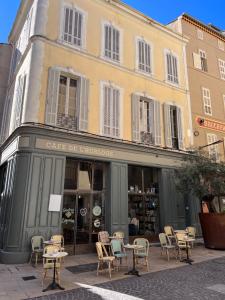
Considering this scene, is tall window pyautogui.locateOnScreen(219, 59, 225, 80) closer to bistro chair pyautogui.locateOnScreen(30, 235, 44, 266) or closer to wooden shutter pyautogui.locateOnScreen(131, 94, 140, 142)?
wooden shutter pyautogui.locateOnScreen(131, 94, 140, 142)

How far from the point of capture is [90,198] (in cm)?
952

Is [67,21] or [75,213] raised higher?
[67,21]

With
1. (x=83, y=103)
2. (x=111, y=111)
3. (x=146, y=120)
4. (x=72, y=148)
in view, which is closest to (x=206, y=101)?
(x=146, y=120)

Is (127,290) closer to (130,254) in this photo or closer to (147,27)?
(130,254)

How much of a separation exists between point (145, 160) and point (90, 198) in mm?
3121

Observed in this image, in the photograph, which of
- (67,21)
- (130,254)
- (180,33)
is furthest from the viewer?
(180,33)

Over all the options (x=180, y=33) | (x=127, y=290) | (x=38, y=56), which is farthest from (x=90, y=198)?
(x=180, y=33)

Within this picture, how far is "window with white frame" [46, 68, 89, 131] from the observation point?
909 cm

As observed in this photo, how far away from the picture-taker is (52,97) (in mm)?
9148

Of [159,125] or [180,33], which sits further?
[180,33]

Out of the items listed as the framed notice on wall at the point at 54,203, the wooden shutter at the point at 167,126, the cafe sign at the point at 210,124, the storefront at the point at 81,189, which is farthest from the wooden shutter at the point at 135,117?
the cafe sign at the point at 210,124

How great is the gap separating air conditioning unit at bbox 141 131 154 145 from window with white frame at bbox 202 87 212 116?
5.31 metres

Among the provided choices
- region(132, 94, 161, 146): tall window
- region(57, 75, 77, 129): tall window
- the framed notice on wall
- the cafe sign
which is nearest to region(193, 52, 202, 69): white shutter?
the cafe sign

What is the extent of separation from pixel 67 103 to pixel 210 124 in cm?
933
